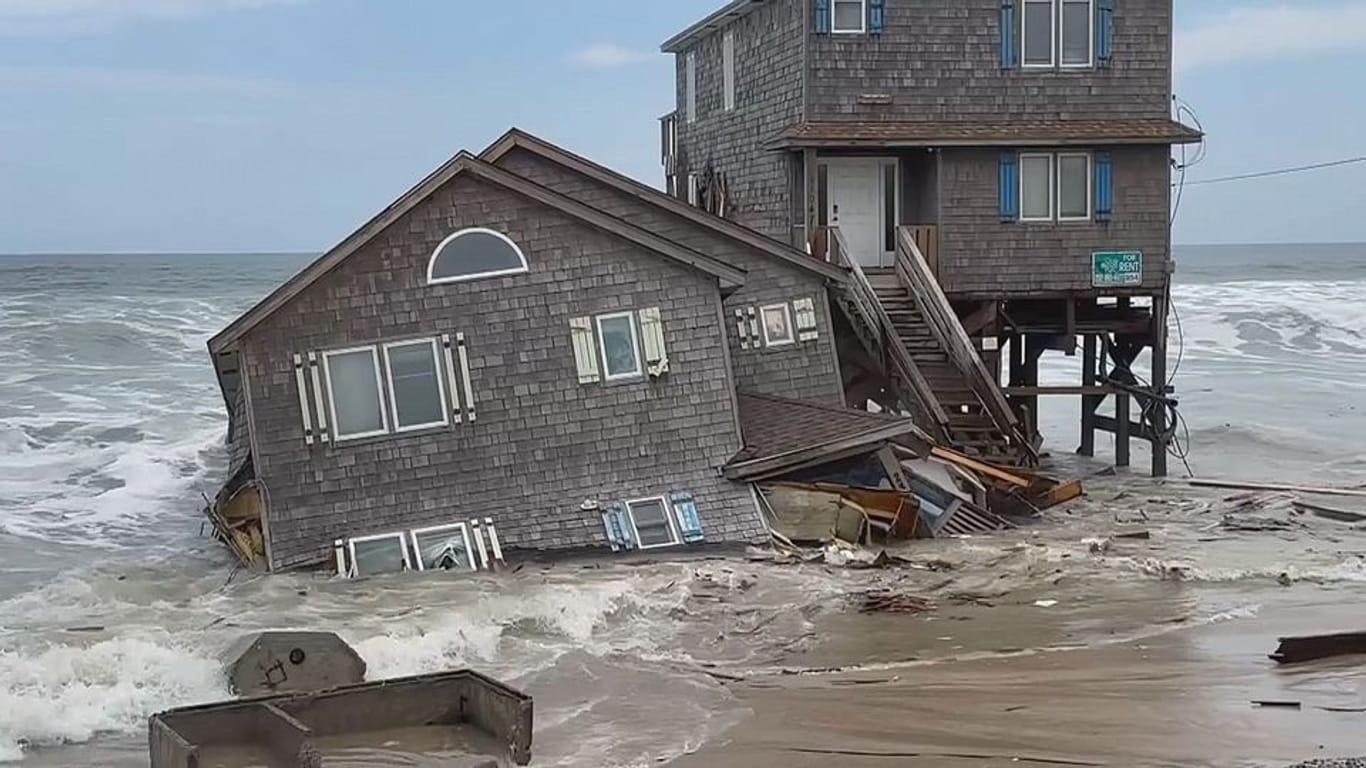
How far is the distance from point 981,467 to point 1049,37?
8067mm

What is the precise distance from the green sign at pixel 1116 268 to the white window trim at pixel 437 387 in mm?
11974

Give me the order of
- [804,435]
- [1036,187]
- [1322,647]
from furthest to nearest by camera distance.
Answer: [1036,187] → [804,435] → [1322,647]

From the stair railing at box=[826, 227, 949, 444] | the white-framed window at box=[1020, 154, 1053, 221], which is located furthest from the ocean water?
the white-framed window at box=[1020, 154, 1053, 221]

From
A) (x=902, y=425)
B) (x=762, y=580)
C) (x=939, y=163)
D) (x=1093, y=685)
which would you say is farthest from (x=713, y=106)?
(x=1093, y=685)

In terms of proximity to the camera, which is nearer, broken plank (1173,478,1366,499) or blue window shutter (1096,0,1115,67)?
broken plank (1173,478,1366,499)

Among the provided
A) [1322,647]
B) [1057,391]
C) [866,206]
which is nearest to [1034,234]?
[1057,391]

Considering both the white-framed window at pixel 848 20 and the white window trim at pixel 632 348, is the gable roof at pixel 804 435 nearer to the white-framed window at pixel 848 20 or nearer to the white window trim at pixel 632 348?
the white window trim at pixel 632 348

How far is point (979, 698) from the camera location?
13.4 meters

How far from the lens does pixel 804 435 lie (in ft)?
71.6

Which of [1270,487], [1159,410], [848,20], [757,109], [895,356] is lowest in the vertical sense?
[1270,487]

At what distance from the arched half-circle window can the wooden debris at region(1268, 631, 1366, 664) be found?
34.9 feet

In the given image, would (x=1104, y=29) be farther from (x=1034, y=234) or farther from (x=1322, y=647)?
(x=1322, y=647)

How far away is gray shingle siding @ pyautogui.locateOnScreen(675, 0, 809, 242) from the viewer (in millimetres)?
28062

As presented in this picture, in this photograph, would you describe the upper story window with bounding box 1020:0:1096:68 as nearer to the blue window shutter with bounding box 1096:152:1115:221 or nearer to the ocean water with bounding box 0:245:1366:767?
the blue window shutter with bounding box 1096:152:1115:221
